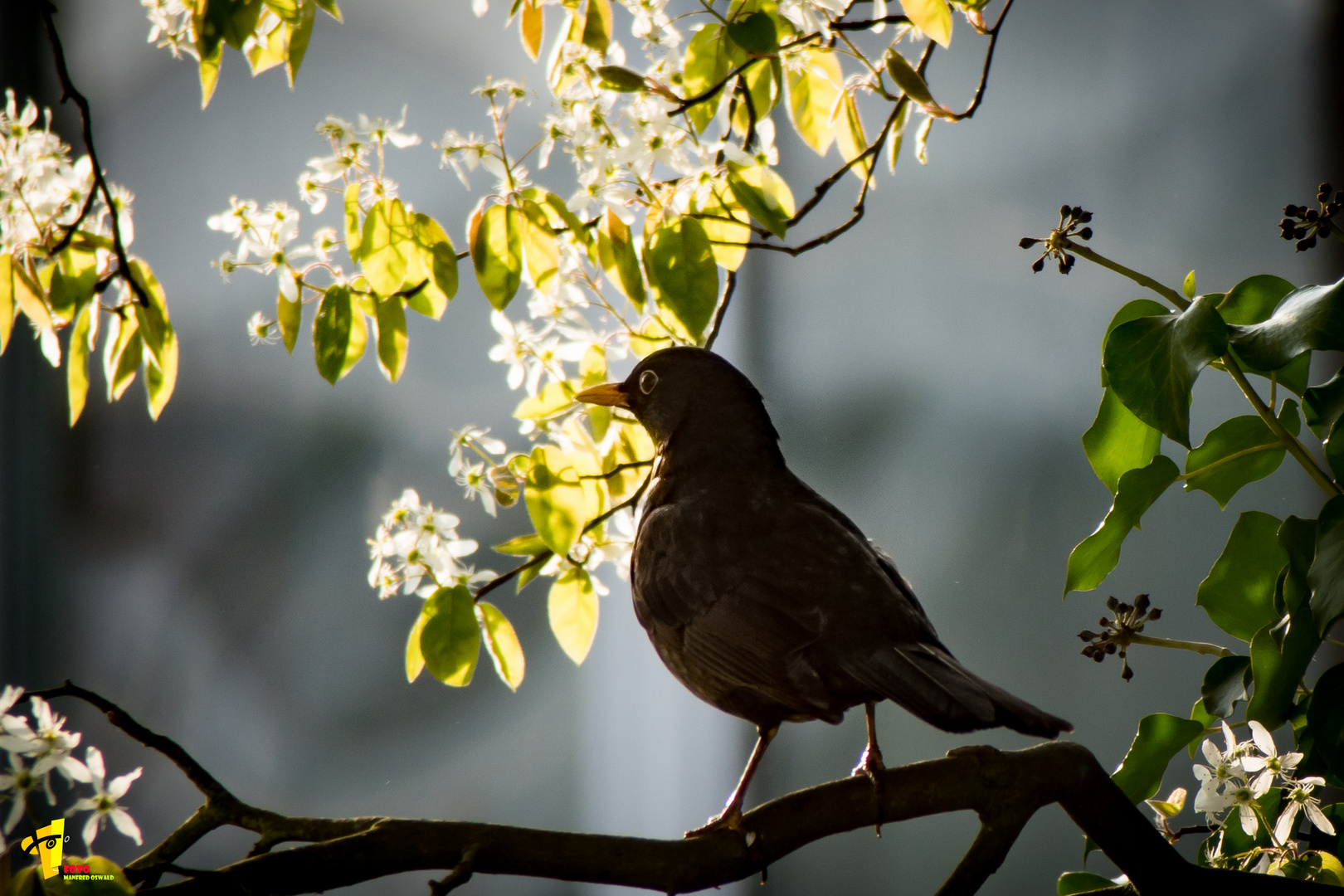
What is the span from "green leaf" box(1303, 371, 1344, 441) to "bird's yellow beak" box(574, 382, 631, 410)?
0.59 m

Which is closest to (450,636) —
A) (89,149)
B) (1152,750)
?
(89,149)

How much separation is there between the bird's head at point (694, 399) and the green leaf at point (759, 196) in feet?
0.50

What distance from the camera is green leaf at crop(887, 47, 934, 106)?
89 centimetres

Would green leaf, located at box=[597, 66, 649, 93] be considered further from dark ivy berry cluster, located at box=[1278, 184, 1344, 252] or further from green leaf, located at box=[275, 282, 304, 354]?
dark ivy berry cluster, located at box=[1278, 184, 1344, 252]

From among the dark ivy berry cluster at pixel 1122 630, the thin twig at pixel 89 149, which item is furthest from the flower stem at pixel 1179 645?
the thin twig at pixel 89 149

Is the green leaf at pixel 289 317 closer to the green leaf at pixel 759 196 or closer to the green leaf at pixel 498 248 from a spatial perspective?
the green leaf at pixel 498 248

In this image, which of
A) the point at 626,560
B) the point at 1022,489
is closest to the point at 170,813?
the point at 626,560

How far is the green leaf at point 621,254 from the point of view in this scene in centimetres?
88

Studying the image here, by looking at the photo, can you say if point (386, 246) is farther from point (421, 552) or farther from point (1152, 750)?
point (1152, 750)

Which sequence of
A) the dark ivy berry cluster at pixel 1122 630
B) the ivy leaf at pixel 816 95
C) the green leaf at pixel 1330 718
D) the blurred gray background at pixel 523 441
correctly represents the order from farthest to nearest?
the blurred gray background at pixel 523 441 → the ivy leaf at pixel 816 95 → the dark ivy berry cluster at pixel 1122 630 → the green leaf at pixel 1330 718

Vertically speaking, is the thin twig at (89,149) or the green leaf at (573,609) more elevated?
the thin twig at (89,149)

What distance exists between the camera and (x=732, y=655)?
29.7 inches

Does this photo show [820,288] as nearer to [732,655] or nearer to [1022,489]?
[1022,489]

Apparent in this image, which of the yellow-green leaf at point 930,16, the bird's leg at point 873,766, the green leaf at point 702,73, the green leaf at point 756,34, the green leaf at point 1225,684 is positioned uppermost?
the yellow-green leaf at point 930,16
